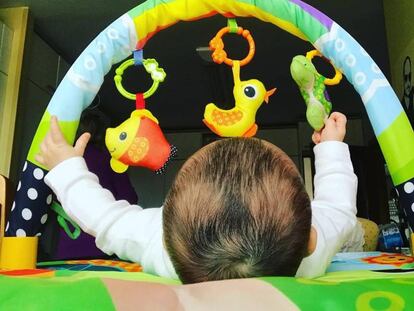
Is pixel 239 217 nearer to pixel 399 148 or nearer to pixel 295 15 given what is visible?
pixel 399 148

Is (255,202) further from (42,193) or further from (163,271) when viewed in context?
(42,193)

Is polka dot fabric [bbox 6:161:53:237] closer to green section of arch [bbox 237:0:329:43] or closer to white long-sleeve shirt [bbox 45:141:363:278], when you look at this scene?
white long-sleeve shirt [bbox 45:141:363:278]

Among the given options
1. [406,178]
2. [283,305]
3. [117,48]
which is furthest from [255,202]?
[117,48]

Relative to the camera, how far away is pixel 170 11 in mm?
709

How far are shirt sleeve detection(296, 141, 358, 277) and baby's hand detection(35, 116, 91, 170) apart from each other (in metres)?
0.28

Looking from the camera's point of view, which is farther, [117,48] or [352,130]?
[352,130]

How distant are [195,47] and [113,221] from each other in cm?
181

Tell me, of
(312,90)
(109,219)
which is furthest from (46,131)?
(312,90)

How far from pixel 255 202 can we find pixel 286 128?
326 centimetres

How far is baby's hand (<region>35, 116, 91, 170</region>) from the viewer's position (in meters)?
0.54

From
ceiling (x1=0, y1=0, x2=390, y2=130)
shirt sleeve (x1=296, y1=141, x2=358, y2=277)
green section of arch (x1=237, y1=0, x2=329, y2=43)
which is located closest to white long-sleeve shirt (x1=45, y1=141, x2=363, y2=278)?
shirt sleeve (x1=296, y1=141, x2=358, y2=277)

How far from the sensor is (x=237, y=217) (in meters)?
0.31

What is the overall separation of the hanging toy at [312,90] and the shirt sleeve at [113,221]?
0.24 metres

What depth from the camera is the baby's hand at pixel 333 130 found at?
1.82 feet
